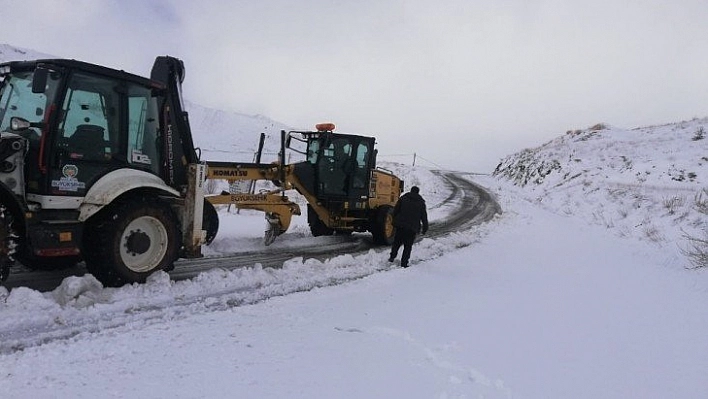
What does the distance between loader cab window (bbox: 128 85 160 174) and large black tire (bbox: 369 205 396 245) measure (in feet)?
19.7

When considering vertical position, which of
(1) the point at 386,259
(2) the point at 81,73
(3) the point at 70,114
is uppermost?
(2) the point at 81,73

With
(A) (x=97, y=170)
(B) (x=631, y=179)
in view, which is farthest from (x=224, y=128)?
(A) (x=97, y=170)

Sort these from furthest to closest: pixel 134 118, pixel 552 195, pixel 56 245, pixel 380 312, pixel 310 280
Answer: pixel 552 195
pixel 310 280
pixel 134 118
pixel 380 312
pixel 56 245

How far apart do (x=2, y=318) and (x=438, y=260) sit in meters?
7.00

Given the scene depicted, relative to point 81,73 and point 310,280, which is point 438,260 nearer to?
point 310,280

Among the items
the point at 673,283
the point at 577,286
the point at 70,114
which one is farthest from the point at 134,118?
the point at 673,283

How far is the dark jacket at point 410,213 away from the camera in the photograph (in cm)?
862

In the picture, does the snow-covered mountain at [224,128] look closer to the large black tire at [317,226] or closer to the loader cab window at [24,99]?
the large black tire at [317,226]

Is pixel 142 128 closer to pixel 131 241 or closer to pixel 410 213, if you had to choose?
pixel 131 241

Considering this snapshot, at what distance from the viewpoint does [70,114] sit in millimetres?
5266

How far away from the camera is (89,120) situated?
17.9 feet

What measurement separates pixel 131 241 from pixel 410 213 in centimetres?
474

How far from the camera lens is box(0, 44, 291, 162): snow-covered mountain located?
49469mm

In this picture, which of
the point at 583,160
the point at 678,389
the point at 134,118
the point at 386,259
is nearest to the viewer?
the point at 678,389
